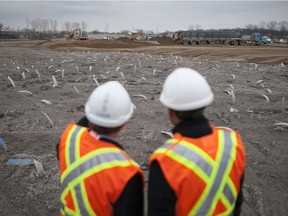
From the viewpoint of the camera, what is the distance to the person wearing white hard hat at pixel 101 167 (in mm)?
1501

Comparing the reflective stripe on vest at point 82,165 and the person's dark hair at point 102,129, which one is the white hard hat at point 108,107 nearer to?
the person's dark hair at point 102,129

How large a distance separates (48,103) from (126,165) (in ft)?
18.0

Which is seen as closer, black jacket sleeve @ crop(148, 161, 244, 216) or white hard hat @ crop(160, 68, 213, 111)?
black jacket sleeve @ crop(148, 161, 244, 216)

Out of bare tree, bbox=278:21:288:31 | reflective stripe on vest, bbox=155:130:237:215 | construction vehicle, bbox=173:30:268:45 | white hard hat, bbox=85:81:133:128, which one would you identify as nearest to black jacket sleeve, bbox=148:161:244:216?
reflective stripe on vest, bbox=155:130:237:215

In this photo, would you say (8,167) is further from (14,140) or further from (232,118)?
(232,118)

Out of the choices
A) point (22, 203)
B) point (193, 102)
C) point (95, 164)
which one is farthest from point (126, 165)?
point (22, 203)

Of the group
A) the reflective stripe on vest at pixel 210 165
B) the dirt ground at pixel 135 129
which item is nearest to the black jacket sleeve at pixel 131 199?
the reflective stripe on vest at pixel 210 165

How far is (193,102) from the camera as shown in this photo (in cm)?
162

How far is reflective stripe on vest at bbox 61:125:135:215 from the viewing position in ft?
4.99

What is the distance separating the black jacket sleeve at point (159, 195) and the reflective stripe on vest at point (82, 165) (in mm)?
153

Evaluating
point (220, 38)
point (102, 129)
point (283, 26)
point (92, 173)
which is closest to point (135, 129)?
point (102, 129)

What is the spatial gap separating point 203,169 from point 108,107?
603 millimetres

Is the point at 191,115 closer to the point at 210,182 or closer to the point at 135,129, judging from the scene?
the point at 210,182

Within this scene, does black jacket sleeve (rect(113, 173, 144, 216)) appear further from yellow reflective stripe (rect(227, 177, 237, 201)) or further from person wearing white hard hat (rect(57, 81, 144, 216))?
yellow reflective stripe (rect(227, 177, 237, 201))
